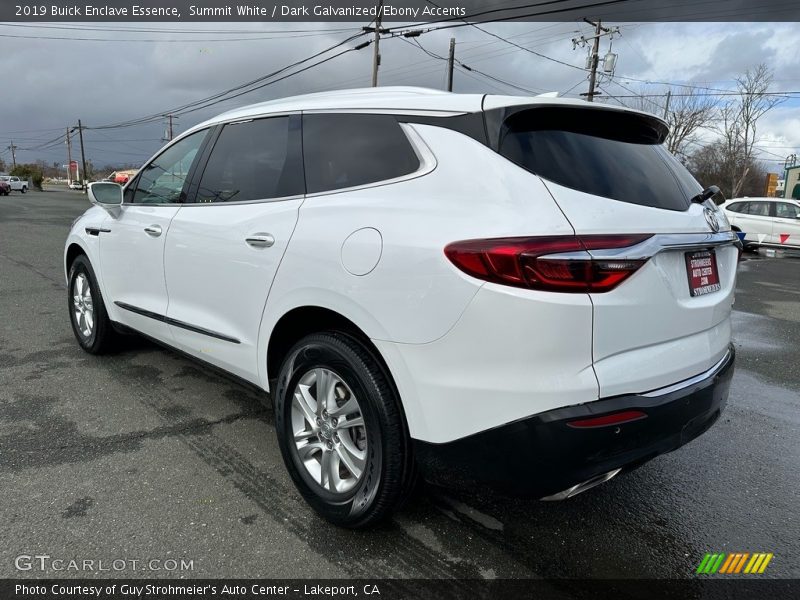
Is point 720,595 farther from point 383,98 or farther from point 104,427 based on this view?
point 104,427

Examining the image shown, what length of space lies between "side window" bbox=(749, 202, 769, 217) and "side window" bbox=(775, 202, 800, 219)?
23cm

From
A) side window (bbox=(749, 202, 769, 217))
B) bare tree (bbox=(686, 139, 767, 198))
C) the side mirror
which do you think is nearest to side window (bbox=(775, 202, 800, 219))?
side window (bbox=(749, 202, 769, 217))

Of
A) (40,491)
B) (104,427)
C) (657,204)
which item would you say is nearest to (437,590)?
(657,204)

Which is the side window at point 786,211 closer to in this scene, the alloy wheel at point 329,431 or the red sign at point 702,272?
the red sign at point 702,272

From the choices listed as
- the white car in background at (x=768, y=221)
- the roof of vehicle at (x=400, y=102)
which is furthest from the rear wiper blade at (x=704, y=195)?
the white car in background at (x=768, y=221)

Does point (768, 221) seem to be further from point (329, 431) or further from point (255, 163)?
point (329, 431)

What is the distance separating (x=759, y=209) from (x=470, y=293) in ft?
55.2

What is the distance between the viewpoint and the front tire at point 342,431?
2.21 meters

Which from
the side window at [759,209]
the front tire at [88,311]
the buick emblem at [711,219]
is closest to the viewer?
the buick emblem at [711,219]

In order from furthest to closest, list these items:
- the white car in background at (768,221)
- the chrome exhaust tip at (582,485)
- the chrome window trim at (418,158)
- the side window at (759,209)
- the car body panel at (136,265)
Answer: the side window at (759,209) → the white car in background at (768,221) → the car body panel at (136,265) → the chrome window trim at (418,158) → the chrome exhaust tip at (582,485)

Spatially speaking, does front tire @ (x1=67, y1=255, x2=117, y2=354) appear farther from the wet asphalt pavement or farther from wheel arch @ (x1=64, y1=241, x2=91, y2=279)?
the wet asphalt pavement

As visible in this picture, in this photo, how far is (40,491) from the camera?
2.70 meters

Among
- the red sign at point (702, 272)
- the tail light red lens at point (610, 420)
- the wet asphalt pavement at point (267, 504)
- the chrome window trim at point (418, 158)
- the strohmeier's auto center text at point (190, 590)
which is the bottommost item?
the strohmeier's auto center text at point (190, 590)

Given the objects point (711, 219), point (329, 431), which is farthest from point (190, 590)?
point (711, 219)
